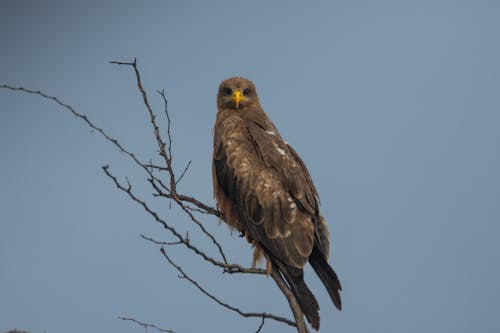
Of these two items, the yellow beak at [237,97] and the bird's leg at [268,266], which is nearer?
the bird's leg at [268,266]

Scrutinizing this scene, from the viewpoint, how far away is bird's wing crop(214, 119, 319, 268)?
262 inches

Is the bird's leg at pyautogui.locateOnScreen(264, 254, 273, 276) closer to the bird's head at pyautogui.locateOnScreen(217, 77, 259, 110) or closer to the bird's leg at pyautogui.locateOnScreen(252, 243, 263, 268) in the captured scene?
the bird's leg at pyautogui.locateOnScreen(252, 243, 263, 268)

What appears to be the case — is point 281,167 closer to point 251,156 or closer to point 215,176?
point 251,156

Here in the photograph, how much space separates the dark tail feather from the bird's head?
2.97 meters

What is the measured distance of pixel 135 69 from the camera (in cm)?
634

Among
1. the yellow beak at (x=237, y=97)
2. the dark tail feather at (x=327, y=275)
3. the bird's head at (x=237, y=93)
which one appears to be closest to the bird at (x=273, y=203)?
the dark tail feather at (x=327, y=275)

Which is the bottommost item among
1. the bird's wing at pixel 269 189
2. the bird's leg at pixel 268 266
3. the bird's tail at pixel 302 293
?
the bird's tail at pixel 302 293

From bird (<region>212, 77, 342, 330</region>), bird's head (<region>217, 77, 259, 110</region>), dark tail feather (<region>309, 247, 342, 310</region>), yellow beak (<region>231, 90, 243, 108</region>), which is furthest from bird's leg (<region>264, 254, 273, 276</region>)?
bird's head (<region>217, 77, 259, 110</region>)

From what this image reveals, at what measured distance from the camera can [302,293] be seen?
6.04m

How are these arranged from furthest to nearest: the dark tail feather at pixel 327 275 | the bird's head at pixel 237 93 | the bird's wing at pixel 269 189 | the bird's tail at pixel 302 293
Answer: the bird's head at pixel 237 93
the bird's wing at pixel 269 189
the dark tail feather at pixel 327 275
the bird's tail at pixel 302 293

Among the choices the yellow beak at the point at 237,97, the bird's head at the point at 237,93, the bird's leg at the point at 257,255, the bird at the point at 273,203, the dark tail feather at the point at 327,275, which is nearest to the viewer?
the dark tail feather at the point at 327,275

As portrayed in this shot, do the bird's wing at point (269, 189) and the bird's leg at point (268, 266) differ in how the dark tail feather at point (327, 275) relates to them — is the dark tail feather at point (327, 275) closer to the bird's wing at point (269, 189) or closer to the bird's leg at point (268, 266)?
the bird's wing at point (269, 189)

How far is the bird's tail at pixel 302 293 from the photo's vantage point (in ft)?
18.9

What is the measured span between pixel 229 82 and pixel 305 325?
15.0 feet
